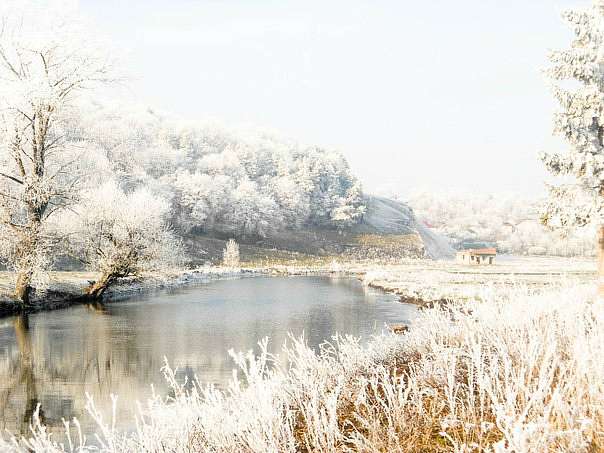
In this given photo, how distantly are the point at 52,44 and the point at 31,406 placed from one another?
18.6m

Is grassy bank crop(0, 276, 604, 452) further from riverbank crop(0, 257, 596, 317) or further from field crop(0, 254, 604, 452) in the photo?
riverbank crop(0, 257, 596, 317)

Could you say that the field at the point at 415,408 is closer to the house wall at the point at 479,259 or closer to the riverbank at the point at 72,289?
the riverbank at the point at 72,289

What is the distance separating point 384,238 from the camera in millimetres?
108938

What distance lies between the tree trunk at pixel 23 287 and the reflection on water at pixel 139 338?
6.46ft

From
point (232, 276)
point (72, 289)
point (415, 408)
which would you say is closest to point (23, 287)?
point (72, 289)

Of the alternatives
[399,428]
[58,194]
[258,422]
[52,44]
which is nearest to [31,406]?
[258,422]

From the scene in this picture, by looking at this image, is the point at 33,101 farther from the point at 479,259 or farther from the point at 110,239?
the point at 479,259

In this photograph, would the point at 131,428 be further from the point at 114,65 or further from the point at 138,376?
the point at 114,65

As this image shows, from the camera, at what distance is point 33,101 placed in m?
24.6

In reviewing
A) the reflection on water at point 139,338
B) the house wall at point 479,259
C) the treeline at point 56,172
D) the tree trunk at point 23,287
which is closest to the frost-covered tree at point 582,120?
the reflection on water at point 139,338

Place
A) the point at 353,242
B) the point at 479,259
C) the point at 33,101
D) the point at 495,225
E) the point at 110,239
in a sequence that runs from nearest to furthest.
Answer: the point at 33,101 < the point at 110,239 < the point at 479,259 < the point at 353,242 < the point at 495,225

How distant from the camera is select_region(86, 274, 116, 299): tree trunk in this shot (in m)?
31.7

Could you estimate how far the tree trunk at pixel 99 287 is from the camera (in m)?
31.7

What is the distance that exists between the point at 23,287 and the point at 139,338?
388 inches
